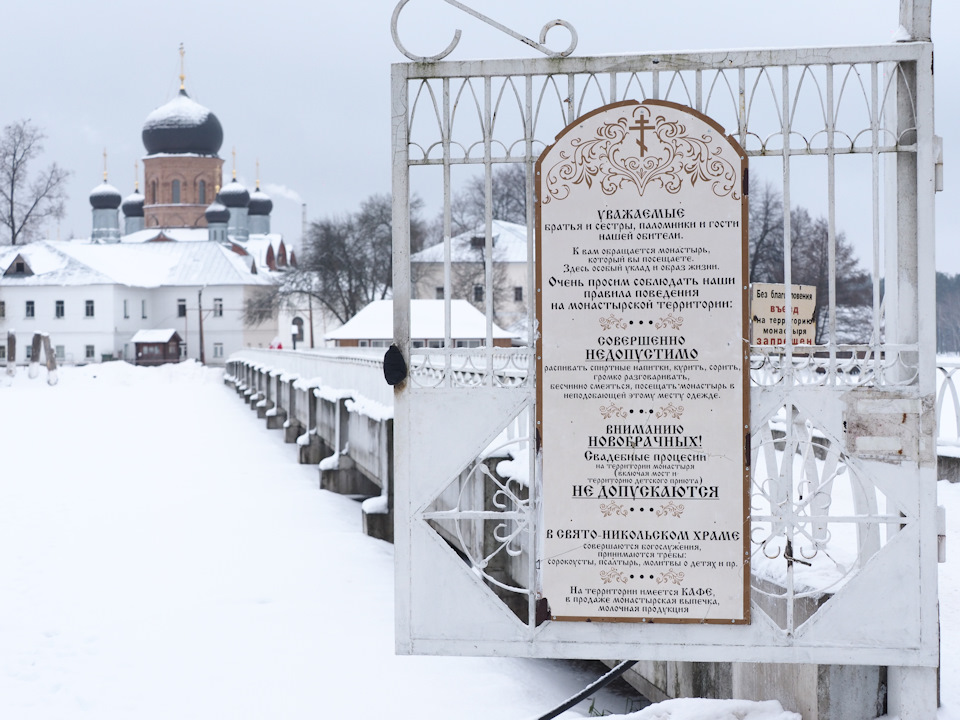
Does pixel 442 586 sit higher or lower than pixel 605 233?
lower

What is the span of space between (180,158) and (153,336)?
22.7m

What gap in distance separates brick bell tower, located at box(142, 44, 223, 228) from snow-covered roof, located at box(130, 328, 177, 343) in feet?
66.3

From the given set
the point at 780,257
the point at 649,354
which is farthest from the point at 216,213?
the point at 649,354

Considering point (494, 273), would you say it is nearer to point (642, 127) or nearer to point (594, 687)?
point (594, 687)

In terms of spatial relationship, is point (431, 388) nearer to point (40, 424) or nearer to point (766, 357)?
point (766, 357)

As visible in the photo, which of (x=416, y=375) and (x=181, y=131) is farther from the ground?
(x=181, y=131)

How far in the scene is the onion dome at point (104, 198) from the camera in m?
106

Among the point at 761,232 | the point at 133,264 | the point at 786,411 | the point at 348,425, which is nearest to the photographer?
the point at 786,411

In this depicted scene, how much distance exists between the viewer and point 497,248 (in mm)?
57719

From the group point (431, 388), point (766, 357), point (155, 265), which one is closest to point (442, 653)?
point (431, 388)

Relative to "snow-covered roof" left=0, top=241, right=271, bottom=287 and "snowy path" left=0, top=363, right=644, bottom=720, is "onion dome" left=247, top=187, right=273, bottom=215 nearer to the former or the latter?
"snow-covered roof" left=0, top=241, right=271, bottom=287

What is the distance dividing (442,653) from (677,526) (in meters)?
1.24

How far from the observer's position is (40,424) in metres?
30.3

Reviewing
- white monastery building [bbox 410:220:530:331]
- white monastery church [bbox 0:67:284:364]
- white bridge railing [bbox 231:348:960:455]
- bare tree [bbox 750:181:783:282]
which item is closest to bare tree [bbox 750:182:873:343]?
bare tree [bbox 750:181:783:282]
